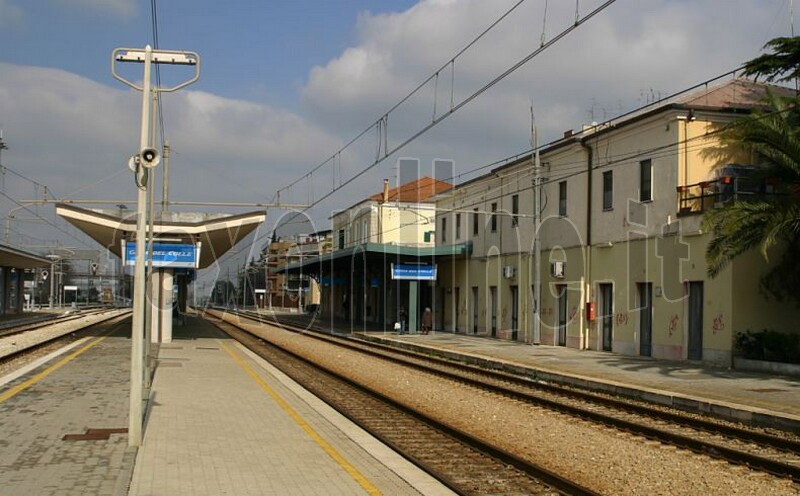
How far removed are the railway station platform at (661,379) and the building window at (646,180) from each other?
535cm

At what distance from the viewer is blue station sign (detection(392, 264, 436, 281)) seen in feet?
134

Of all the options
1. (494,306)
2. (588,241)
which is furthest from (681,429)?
(494,306)

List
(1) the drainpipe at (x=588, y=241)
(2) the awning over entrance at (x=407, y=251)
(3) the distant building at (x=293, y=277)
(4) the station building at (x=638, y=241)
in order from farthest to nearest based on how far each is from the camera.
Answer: (3) the distant building at (x=293, y=277)
(2) the awning over entrance at (x=407, y=251)
(1) the drainpipe at (x=588, y=241)
(4) the station building at (x=638, y=241)

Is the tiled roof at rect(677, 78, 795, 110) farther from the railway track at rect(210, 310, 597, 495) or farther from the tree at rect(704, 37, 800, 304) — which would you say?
the railway track at rect(210, 310, 597, 495)

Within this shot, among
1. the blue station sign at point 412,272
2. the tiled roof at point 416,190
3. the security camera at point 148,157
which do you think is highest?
the tiled roof at point 416,190

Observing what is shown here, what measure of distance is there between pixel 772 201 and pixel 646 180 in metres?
6.90

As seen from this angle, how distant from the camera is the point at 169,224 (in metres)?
31.1

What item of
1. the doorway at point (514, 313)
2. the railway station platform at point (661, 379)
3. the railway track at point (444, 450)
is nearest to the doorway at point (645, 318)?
the railway station platform at point (661, 379)

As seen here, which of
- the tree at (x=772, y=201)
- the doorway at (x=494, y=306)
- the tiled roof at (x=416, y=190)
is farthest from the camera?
the tiled roof at (x=416, y=190)

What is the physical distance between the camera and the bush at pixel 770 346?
71.7 feet

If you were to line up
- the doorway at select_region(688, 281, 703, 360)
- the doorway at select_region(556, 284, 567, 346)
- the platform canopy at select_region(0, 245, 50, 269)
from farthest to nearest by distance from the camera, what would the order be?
1. the platform canopy at select_region(0, 245, 50, 269)
2. the doorway at select_region(556, 284, 567, 346)
3. the doorway at select_region(688, 281, 703, 360)

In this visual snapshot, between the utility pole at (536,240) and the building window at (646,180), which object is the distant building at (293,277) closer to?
the utility pole at (536,240)

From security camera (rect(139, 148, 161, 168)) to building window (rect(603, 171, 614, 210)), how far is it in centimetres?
2224

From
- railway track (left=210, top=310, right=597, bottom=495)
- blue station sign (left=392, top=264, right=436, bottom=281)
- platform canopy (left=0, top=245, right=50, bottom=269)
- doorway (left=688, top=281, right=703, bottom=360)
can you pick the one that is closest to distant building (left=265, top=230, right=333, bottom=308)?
platform canopy (left=0, top=245, right=50, bottom=269)
